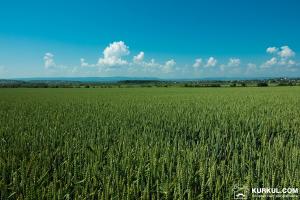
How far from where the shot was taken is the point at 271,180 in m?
4.88

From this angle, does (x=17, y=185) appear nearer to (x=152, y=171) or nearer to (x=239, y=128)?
(x=152, y=171)

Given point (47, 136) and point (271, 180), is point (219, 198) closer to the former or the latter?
point (271, 180)

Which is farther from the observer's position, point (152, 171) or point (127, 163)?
point (127, 163)

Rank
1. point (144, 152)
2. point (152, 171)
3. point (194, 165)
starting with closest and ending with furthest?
point (152, 171) < point (194, 165) < point (144, 152)

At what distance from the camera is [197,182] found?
4.86 m

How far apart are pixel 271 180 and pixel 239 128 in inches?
190

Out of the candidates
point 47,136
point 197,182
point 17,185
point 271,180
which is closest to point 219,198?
point 197,182

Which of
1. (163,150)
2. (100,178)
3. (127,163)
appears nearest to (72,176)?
(100,178)

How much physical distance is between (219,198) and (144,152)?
91.8 inches

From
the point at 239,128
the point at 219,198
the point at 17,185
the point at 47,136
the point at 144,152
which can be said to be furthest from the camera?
the point at 239,128

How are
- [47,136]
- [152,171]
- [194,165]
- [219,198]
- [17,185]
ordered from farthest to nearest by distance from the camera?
[47,136] → [194,165] → [152,171] → [17,185] → [219,198]

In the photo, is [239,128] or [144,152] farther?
[239,128]

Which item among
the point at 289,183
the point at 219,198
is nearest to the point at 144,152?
the point at 219,198

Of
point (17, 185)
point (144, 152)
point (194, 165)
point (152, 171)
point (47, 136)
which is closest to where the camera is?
point (17, 185)
